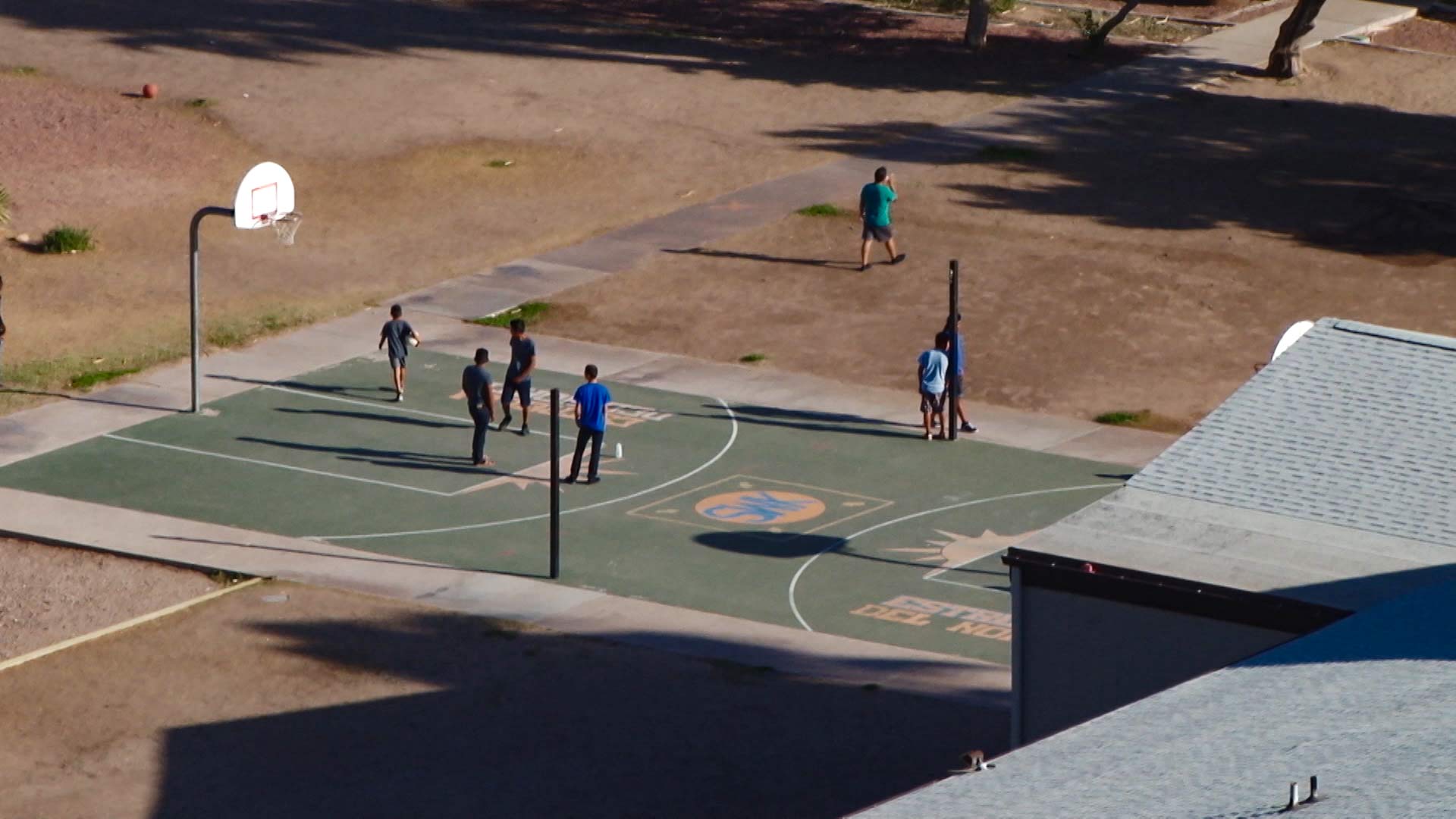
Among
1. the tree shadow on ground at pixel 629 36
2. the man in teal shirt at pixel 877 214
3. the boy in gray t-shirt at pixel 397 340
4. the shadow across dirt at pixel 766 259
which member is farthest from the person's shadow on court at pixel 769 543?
the tree shadow on ground at pixel 629 36

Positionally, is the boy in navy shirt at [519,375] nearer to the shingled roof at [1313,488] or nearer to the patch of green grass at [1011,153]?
the shingled roof at [1313,488]

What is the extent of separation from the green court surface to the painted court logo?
0.04 meters

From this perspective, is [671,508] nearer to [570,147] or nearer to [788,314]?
[788,314]

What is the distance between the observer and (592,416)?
85.4 feet

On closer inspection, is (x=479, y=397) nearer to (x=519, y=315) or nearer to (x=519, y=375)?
(x=519, y=375)

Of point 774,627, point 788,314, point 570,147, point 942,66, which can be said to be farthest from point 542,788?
point 942,66

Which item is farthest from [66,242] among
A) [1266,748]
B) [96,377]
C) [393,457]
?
[1266,748]

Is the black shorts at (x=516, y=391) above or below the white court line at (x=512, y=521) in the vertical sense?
above

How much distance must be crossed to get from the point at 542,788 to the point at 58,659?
5.94 metres

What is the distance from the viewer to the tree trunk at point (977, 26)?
176 ft

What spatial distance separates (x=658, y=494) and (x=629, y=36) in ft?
100

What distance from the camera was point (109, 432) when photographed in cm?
2831

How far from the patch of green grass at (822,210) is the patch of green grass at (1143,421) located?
11029 millimetres

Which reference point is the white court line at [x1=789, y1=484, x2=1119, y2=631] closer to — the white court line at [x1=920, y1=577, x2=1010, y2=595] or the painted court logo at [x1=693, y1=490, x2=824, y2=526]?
the white court line at [x1=920, y1=577, x2=1010, y2=595]
